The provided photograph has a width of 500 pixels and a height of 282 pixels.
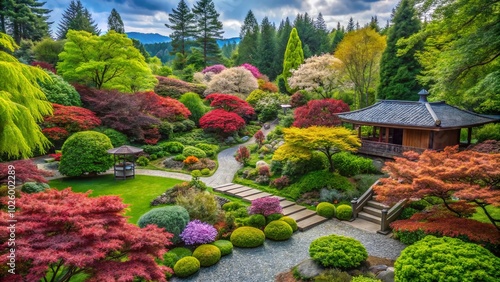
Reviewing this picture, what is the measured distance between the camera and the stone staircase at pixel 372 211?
1290 centimetres

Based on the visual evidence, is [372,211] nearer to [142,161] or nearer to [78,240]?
[78,240]

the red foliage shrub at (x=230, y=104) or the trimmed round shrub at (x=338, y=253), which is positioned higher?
the red foliage shrub at (x=230, y=104)

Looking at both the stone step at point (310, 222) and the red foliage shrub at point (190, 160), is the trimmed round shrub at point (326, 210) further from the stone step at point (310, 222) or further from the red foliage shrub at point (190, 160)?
the red foliage shrub at point (190, 160)

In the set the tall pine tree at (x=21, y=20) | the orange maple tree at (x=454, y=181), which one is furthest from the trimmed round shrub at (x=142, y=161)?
the tall pine tree at (x=21, y=20)

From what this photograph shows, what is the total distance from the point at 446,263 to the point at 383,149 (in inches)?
433

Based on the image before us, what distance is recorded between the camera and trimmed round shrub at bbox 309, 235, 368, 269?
8.52 m

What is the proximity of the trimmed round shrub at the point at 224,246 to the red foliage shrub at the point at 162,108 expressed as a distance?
55.6ft

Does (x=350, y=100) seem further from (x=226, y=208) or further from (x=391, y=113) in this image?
(x=226, y=208)

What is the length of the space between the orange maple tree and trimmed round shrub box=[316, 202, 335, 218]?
4.04m

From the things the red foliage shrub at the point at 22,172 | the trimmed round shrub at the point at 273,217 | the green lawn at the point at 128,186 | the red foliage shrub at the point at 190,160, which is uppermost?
the red foliage shrub at the point at 22,172

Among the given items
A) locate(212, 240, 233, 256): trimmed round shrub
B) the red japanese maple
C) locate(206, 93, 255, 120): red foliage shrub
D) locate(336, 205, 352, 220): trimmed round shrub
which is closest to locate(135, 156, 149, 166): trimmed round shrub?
locate(206, 93, 255, 120): red foliage shrub

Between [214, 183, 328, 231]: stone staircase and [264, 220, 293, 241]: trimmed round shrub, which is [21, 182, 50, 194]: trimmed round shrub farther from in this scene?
[264, 220, 293, 241]: trimmed round shrub

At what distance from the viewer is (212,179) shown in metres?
18.7

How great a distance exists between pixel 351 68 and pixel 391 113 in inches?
370
